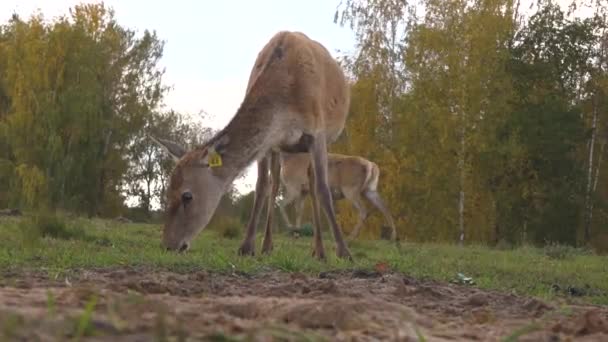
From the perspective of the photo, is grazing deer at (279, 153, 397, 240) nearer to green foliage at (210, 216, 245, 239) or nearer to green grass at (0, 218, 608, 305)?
green foliage at (210, 216, 245, 239)

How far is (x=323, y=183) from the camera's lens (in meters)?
10.2

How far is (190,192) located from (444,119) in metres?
26.9

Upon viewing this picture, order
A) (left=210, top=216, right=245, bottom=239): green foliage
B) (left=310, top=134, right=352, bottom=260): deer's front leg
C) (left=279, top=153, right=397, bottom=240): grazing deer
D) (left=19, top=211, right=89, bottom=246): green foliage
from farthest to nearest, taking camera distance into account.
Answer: (left=279, top=153, right=397, bottom=240): grazing deer < (left=210, top=216, right=245, bottom=239): green foliage < (left=19, top=211, right=89, bottom=246): green foliage < (left=310, top=134, right=352, bottom=260): deer's front leg

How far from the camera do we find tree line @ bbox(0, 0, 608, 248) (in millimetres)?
36125

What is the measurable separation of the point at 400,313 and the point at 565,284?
638 cm

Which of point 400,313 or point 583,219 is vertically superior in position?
point 583,219

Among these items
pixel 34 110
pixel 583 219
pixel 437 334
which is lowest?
pixel 437 334

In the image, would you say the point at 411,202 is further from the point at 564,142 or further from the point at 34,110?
the point at 34,110

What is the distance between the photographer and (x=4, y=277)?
19.1ft

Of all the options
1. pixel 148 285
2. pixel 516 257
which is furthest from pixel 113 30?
pixel 148 285

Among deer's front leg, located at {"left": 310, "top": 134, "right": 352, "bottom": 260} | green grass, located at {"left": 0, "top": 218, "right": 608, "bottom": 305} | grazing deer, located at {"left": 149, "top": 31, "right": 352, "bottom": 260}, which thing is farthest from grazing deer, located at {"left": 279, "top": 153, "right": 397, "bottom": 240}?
deer's front leg, located at {"left": 310, "top": 134, "right": 352, "bottom": 260}

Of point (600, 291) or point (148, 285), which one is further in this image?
point (600, 291)

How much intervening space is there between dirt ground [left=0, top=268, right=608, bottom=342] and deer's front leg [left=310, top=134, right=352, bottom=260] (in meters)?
3.47

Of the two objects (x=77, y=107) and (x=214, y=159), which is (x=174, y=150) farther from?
(x=77, y=107)
